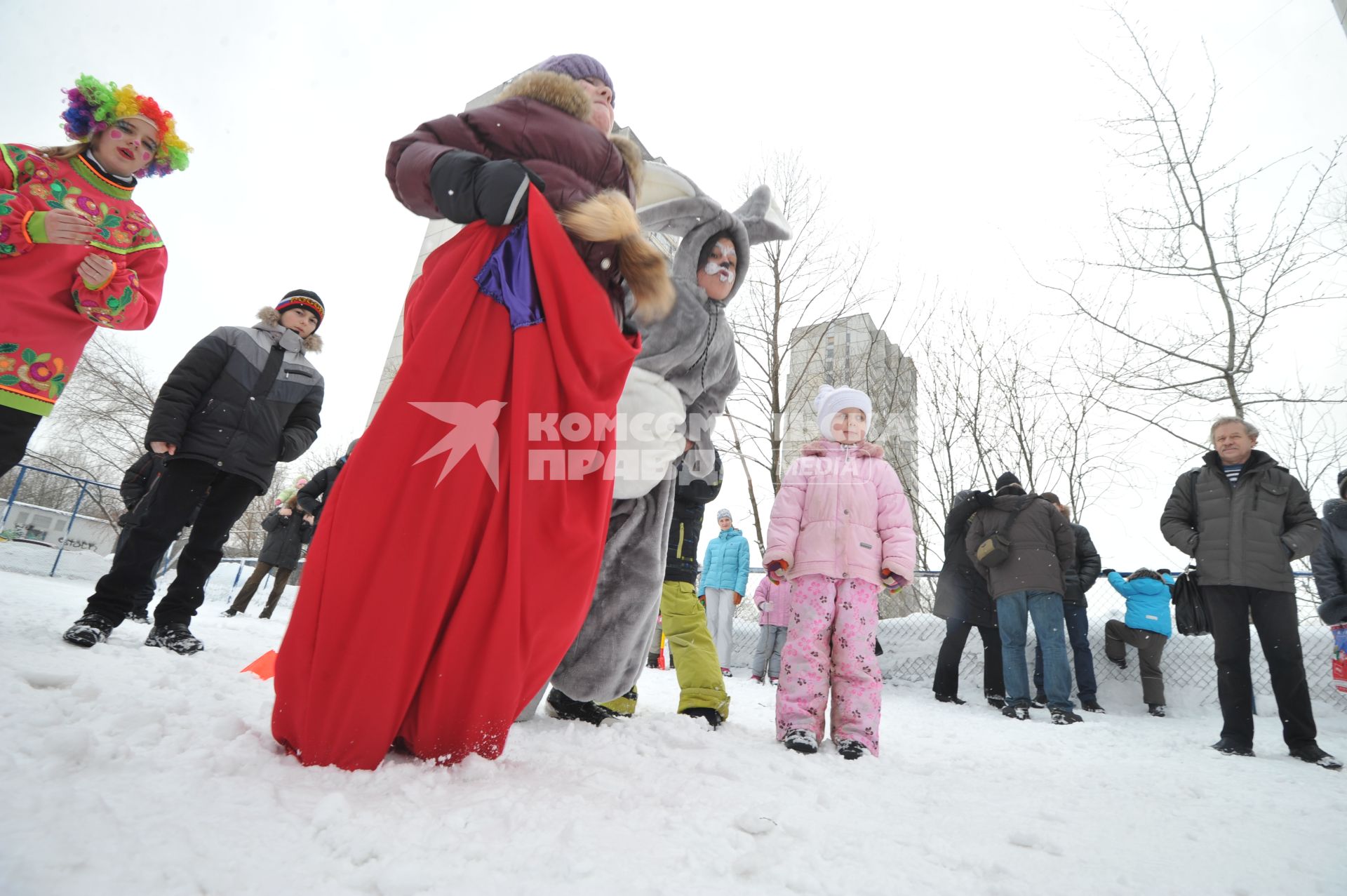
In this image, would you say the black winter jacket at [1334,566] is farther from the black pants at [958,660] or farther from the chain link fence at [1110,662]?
the black pants at [958,660]

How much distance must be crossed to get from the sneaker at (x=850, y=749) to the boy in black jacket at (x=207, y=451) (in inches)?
116

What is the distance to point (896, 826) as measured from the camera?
1489 mm

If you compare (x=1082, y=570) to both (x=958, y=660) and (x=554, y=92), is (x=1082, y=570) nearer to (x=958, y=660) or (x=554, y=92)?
(x=958, y=660)

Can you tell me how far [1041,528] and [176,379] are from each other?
20.5 ft

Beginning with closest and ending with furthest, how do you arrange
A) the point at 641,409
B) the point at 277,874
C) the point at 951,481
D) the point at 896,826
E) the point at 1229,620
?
the point at 277,874 < the point at 896,826 < the point at 641,409 < the point at 1229,620 < the point at 951,481

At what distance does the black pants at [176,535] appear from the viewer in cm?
275

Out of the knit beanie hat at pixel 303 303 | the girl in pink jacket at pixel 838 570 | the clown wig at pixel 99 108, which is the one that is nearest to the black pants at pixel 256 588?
the knit beanie hat at pixel 303 303

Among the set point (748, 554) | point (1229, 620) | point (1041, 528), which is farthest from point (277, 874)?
point (748, 554)

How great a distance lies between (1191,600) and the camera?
4.10m

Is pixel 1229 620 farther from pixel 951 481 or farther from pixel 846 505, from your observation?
pixel 951 481

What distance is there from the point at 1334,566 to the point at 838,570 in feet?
12.7

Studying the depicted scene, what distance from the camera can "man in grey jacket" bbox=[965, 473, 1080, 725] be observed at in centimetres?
528

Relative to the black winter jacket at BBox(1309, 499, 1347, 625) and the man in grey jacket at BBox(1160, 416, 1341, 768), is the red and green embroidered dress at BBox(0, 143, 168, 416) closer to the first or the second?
the man in grey jacket at BBox(1160, 416, 1341, 768)

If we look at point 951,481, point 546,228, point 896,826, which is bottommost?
point 896,826
